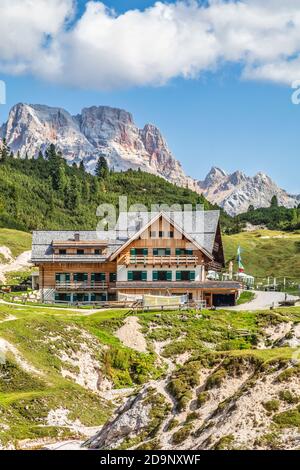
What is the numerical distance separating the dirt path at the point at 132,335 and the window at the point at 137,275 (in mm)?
18582

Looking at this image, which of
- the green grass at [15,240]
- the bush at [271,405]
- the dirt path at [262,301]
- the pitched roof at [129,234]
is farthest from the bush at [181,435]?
the green grass at [15,240]

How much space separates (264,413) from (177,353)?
105 feet

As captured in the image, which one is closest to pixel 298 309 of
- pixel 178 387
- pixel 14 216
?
pixel 178 387

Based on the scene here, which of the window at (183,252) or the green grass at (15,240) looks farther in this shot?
the green grass at (15,240)

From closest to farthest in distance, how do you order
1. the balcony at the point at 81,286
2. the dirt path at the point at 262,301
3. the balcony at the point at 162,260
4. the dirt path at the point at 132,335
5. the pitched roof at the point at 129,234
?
the dirt path at the point at 132,335, the dirt path at the point at 262,301, the balcony at the point at 162,260, the pitched roof at the point at 129,234, the balcony at the point at 81,286

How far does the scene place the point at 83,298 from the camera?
7969cm

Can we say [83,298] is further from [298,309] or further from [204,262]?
[298,309]

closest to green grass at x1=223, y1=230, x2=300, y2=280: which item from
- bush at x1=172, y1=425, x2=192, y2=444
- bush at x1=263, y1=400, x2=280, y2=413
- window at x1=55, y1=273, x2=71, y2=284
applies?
window at x1=55, y1=273, x2=71, y2=284

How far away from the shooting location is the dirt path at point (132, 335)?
55969 millimetres

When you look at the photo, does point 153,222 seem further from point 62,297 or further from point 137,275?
point 62,297

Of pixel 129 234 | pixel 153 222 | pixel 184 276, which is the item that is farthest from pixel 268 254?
pixel 153 222

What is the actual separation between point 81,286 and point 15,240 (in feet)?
191
